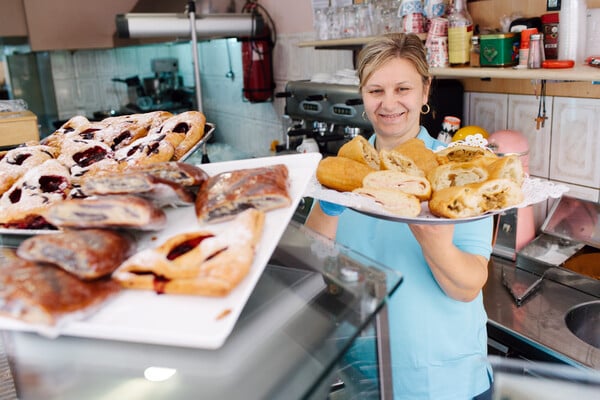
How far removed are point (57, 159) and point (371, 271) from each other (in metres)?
0.57

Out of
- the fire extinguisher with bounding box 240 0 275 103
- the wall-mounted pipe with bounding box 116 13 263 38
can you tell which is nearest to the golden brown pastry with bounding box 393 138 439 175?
the wall-mounted pipe with bounding box 116 13 263 38

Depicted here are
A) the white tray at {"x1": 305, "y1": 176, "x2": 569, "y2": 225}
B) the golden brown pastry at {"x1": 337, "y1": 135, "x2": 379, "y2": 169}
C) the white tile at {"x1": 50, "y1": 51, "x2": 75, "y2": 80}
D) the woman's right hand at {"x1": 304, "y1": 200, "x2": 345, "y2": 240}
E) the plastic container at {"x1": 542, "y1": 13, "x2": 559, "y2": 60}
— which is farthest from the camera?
the white tile at {"x1": 50, "y1": 51, "x2": 75, "y2": 80}

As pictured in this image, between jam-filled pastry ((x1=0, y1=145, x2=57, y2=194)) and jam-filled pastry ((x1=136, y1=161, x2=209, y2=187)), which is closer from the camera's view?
jam-filled pastry ((x1=136, y1=161, x2=209, y2=187))

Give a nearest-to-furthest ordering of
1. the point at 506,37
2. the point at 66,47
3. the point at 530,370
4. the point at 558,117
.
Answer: the point at 530,370 < the point at 506,37 < the point at 558,117 < the point at 66,47

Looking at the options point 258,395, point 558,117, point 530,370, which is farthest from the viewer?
point 558,117

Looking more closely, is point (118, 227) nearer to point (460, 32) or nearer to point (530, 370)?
point (530, 370)

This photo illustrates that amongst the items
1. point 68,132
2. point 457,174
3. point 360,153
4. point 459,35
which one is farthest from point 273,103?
point 457,174

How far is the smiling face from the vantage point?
1.27m

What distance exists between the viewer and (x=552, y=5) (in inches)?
66.2

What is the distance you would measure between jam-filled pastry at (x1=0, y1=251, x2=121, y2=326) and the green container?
4.92 ft

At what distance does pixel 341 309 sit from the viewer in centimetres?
56

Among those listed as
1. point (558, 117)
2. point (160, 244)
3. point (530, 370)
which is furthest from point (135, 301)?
point (558, 117)

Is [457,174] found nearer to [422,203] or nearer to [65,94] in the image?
[422,203]

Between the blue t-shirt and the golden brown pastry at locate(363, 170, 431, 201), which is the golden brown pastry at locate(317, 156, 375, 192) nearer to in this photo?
the golden brown pastry at locate(363, 170, 431, 201)
